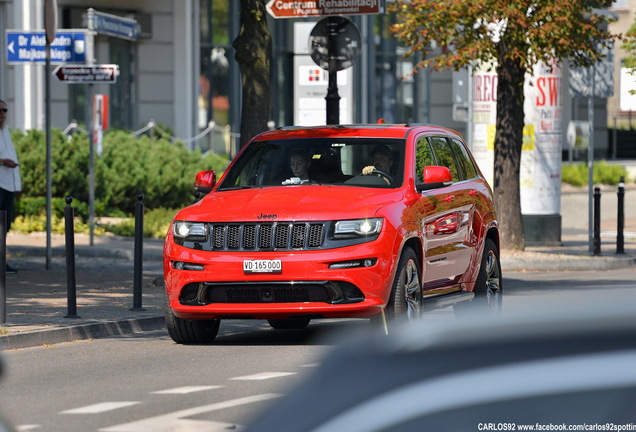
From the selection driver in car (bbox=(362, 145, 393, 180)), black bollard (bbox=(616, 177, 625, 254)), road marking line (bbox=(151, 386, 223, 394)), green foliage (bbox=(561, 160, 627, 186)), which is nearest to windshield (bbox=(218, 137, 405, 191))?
driver in car (bbox=(362, 145, 393, 180))

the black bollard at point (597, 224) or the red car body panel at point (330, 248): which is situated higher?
the red car body panel at point (330, 248)

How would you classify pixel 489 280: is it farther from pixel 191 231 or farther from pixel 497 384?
pixel 497 384

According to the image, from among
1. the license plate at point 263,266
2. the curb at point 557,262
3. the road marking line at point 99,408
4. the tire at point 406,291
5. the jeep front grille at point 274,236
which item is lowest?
the curb at point 557,262

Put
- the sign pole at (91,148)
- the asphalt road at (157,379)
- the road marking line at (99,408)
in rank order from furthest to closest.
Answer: the sign pole at (91,148) < the road marking line at (99,408) < the asphalt road at (157,379)

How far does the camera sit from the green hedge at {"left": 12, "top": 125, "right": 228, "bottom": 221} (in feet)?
73.9

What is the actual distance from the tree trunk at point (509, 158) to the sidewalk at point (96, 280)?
39 centimetres

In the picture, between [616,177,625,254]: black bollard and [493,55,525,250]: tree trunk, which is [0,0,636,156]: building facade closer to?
[616,177,625,254]: black bollard

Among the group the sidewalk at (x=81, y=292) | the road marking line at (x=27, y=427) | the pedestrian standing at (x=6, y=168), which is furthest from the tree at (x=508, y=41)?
the road marking line at (x=27, y=427)

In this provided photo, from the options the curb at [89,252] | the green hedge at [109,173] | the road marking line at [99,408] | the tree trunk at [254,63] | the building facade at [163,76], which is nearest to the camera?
the road marking line at [99,408]

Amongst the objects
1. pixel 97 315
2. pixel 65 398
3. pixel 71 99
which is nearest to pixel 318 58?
pixel 97 315

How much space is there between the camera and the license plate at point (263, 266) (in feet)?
33.9

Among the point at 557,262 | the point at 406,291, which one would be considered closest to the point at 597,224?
the point at 557,262

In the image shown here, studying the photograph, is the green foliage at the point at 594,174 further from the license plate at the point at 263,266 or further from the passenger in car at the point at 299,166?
the license plate at the point at 263,266

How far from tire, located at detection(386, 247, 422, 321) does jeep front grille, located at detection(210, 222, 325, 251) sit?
675 millimetres
